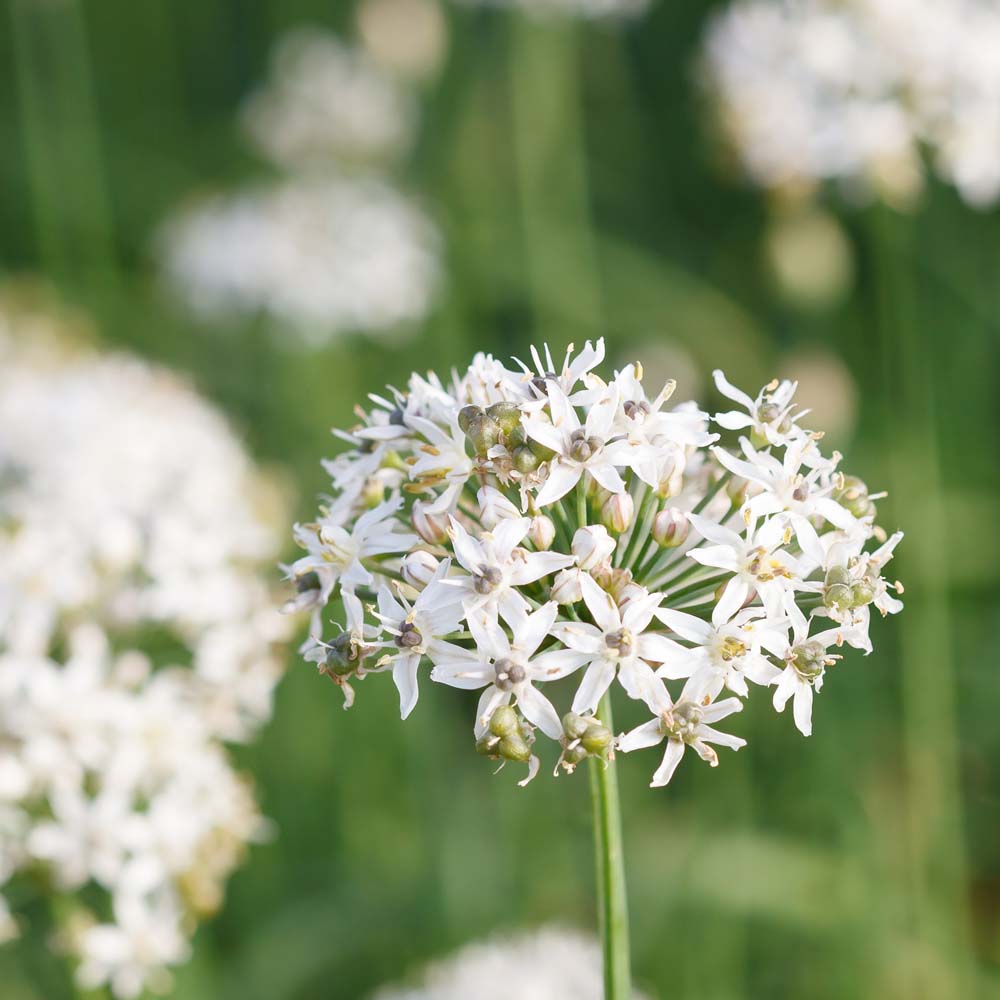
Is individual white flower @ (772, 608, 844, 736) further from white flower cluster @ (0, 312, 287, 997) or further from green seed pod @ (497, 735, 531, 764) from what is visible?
white flower cluster @ (0, 312, 287, 997)

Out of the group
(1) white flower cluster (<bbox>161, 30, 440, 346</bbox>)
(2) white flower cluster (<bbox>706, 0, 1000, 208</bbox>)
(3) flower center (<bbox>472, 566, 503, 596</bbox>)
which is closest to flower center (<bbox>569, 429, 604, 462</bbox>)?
(3) flower center (<bbox>472, 566, 503, 596</bbox>)

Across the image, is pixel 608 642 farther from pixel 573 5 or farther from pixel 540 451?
pixel 573 5

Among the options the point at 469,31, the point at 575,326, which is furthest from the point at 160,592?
the point at 469,31

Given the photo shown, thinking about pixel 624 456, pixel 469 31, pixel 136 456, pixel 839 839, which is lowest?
pixel 839 839

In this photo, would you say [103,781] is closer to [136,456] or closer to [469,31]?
[136,456]

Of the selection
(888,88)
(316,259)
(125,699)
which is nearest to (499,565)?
(125,699)
